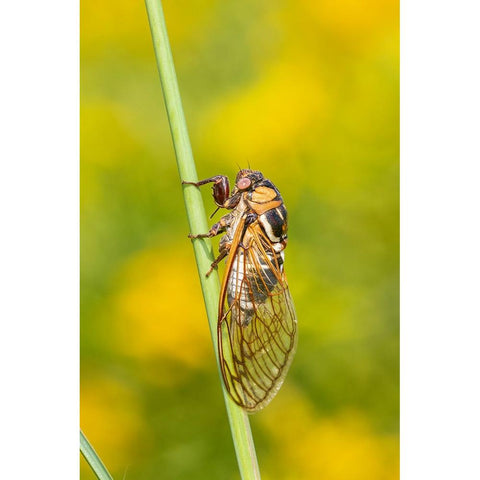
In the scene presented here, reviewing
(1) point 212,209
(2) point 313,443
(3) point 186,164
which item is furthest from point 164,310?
(3) point 186,164

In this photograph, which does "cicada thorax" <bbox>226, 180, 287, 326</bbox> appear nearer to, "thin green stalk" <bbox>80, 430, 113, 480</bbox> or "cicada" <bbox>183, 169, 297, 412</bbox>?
"cicada" <bbox>183, 169, 297, 412</bbox>

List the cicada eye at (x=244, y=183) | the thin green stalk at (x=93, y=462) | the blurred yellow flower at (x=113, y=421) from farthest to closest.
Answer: the blurred yellow flower at (x=113, y=421) < the cicada eye at (x=244, y=183) < the thin green stalk at (x=93, y=462)

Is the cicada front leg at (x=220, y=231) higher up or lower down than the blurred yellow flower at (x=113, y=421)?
higher up

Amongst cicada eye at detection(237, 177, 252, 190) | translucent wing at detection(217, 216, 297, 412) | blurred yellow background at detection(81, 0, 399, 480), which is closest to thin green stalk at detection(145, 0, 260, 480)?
translucent wing at detection(217, 216, 297, 412)

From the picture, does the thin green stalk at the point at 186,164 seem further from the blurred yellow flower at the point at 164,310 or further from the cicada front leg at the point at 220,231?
the blurred yellow flower at the point at 164,310

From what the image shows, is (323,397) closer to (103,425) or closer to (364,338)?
(364,338)

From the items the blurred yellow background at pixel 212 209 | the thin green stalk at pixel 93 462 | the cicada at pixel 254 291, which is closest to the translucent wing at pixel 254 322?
the cicada at pixel 254 291
